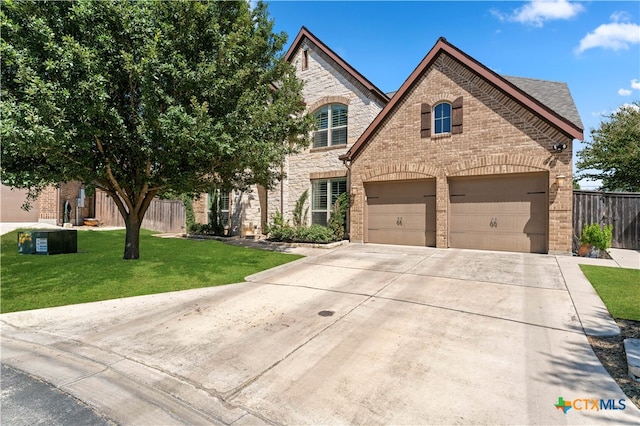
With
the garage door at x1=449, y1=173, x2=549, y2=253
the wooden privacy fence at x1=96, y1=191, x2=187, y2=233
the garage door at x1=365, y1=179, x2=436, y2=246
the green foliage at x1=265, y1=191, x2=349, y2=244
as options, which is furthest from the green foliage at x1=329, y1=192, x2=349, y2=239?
the wooden privacy fence at x1=96, y1=191, x2=187, y2=233

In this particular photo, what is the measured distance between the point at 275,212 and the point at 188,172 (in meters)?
7.70

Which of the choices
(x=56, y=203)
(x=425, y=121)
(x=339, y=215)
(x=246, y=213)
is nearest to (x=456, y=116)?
(x=425, y=121)

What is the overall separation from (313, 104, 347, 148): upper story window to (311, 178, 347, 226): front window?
6.33 ft

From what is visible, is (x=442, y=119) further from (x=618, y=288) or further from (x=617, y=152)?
(x=617, y=152)

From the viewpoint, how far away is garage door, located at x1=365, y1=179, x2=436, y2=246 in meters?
12.4

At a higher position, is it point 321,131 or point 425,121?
point 321,131

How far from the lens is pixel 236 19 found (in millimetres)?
9883

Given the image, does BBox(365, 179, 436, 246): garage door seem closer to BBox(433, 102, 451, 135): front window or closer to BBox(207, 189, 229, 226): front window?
BBox(433, 102, 451, 135): front window

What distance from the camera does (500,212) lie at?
11023mm

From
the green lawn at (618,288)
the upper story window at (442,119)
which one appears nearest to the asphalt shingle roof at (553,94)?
the upper story window at (442,119)

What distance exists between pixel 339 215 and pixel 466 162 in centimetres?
566

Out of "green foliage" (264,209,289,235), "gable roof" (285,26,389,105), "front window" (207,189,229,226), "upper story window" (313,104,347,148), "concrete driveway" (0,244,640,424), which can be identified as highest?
"gable roof" (285,26,389,105)

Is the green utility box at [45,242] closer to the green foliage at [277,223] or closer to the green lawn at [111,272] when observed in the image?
the green lawn at [111,272]

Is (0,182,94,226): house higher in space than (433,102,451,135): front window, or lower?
lower
